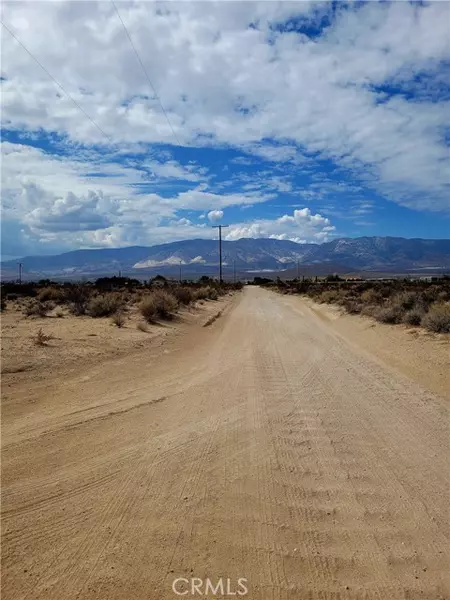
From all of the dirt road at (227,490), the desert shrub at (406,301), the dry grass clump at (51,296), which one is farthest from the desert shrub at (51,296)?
the dirt road at (227,490)

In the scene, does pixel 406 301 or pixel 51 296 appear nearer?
pixel 406 301

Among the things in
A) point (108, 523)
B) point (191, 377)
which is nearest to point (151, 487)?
point (108, 523)

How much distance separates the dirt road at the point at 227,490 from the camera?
3670 millimetres

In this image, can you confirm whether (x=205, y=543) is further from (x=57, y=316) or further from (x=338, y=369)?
(x=57, y=316)

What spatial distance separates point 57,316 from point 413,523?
1927cm

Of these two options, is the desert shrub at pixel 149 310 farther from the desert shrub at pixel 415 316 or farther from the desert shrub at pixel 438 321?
the desert shrub at pixel 438 321

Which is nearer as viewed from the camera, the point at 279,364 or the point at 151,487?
the point at 151,487

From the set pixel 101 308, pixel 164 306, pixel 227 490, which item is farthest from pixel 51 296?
pixel 227 490

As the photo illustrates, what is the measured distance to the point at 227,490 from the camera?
498 cm

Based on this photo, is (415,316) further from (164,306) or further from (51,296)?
(51,296)

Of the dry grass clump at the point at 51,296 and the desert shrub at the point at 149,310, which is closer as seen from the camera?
the desert shrub at the point at 149,310

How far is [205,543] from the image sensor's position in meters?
4.02

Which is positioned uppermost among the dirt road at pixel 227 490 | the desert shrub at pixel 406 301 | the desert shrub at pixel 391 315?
the desert shrub at pixel 406 301

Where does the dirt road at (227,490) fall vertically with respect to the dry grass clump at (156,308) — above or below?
below
